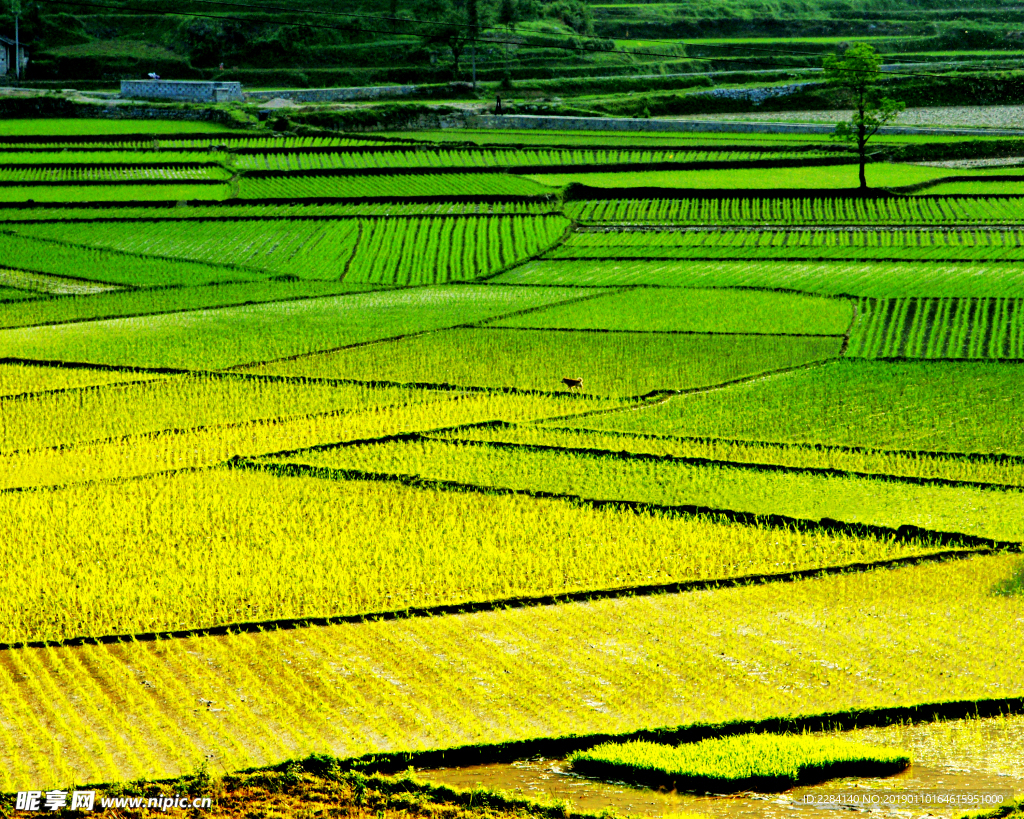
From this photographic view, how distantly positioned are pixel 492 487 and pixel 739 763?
7426 millimetres

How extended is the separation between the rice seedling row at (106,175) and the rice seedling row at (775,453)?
2839 centimetres

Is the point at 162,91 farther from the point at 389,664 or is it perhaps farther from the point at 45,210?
the point at 389,664

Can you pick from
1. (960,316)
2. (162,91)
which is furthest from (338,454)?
(162,91)

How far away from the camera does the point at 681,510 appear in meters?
15.6

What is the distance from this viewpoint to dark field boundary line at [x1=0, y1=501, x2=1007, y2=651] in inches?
475

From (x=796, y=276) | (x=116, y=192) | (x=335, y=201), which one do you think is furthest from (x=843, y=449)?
(x=116, y=192)

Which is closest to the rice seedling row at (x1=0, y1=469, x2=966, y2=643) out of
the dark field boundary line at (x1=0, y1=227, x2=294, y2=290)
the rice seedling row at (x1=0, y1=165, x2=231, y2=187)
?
the dark field boundary line at (x1=0, y1=227, x2=294, y2=290)

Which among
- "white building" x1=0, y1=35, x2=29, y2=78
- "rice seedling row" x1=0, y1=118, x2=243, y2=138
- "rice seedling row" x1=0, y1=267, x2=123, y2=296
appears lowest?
"rice seedling row" x1=0, y1=267, x2=123, y2=296

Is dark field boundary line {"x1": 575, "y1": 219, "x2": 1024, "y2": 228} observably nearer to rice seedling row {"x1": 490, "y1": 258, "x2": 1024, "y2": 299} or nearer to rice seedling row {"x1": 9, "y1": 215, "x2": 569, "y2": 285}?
rice seedling row {"x1": 9, "y1": 215, "x2": 569, "y2": 285}

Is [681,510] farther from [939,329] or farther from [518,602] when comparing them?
[939,329]

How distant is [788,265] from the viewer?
3244 centimetres

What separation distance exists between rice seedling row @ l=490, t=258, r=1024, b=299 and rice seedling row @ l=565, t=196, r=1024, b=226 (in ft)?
→ 19.2

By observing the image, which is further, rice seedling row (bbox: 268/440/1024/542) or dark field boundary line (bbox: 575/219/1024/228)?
dark field boundary line (bbox: 575/219/1024/228)

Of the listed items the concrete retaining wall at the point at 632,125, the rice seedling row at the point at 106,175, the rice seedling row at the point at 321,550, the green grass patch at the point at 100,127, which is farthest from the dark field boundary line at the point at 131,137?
the rice seedling row at the point at 321,550
